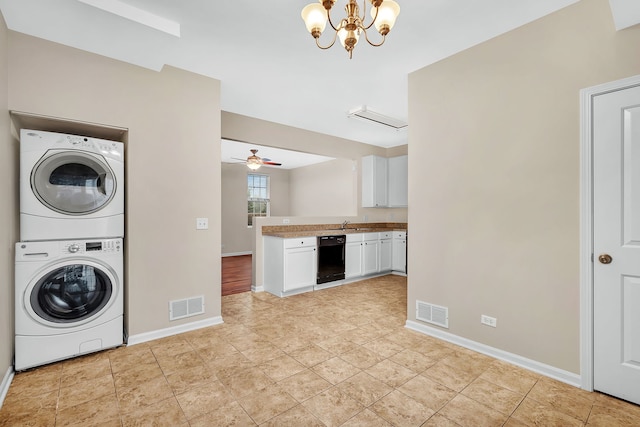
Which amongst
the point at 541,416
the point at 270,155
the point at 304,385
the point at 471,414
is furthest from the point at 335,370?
the point at 270,155

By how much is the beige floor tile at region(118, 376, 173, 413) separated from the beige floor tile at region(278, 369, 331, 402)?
798mm

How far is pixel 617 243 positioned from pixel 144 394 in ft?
10.9

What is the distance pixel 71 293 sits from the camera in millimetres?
2496

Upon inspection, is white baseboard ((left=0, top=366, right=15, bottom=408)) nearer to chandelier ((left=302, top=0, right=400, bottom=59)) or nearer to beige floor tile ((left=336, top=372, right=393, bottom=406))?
beige floor tile ((left=336, top=372, right=393, bottom=406))

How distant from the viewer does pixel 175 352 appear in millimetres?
2646

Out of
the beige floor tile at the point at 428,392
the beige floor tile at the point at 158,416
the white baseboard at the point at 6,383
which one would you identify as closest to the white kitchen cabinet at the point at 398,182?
the beige floor tile at the point at 428,392

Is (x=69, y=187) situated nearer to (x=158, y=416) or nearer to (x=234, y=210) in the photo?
(x=158, y=416)

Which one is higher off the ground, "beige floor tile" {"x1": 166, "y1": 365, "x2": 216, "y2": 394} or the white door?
the white door

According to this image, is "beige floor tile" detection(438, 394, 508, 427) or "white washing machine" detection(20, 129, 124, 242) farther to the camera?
"white washing machine" detection(20, 129, 124, 242)

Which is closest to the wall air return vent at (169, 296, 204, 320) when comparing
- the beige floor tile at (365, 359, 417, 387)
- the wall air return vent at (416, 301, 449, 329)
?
the beige floor tile at (365, 359, 417, 387)

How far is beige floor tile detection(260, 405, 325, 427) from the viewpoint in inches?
68.2

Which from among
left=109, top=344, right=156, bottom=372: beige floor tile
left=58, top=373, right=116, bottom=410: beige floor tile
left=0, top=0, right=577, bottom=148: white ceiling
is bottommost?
left=58, top=373, right=116, bottom=410: beige floor tile

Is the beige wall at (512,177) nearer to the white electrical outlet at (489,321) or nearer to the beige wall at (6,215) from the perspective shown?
the white electrical outlet at (489,321)

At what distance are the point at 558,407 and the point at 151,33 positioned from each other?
12.9 feet
